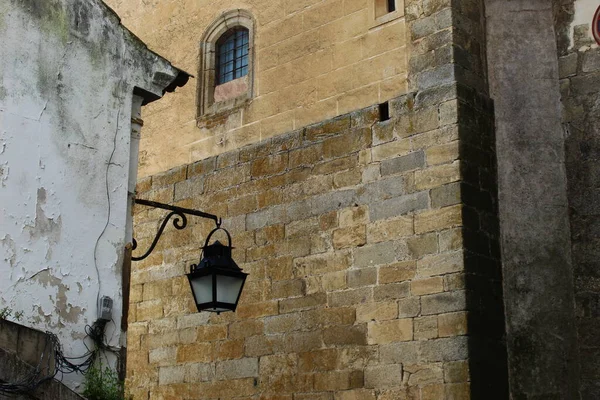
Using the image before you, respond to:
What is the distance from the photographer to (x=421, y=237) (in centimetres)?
897

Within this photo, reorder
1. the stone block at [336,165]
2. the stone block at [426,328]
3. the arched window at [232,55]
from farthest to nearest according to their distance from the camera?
the arched window at [232,55]
the stone block at [336,165]
the stone block at [426,328]

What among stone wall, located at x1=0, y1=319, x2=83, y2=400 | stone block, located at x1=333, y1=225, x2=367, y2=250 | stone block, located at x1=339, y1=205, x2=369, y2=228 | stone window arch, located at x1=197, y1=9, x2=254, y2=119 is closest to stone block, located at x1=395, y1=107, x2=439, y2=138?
stone block, located at x1=339, y1=205, x2=369, y2=228

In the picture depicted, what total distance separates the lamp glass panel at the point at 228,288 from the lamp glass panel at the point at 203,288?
0.08 m

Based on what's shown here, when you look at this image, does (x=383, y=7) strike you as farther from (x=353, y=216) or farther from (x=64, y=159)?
(x=64, y=159)

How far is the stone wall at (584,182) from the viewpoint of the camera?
8.73m

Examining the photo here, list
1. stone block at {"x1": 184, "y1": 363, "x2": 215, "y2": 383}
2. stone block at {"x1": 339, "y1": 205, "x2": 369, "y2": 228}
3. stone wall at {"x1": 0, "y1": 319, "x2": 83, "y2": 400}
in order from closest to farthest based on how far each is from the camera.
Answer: stone wall at {"x1": 0, "y1": 319, "x2": 83, "y2": 400} → stone block at {"x1": 339, "y1": 205, "x2": 369, "y2": 228} → stone block at {"x1": 184, "y1": 363, "x2": 215, "y2": 383}

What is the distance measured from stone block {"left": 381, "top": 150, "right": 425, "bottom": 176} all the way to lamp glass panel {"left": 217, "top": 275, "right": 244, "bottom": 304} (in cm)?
223

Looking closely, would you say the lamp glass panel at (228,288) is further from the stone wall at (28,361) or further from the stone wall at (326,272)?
the stone wall at (326,272)

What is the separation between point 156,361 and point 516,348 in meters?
4.24

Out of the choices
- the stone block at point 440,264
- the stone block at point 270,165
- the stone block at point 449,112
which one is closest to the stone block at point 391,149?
the stone block at point 449,112

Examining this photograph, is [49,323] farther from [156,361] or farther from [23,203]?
[156,361]

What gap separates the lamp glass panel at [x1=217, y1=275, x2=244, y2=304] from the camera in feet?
25.2

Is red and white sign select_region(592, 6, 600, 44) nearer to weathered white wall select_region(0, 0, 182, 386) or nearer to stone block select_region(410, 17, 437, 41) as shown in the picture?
stone block select_region(410, 17, 437, 41)

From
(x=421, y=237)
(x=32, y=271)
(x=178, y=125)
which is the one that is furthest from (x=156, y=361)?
(x=32, y=271)
